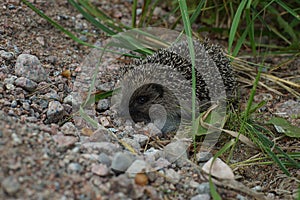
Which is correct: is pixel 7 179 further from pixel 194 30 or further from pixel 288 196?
pixel 194 30

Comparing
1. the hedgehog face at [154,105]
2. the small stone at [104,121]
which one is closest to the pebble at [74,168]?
the small stone at [104,121]

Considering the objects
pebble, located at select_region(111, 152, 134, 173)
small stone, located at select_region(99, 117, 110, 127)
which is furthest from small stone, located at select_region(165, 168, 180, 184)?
small stone, located at select_region(99, 117, 110, 127)

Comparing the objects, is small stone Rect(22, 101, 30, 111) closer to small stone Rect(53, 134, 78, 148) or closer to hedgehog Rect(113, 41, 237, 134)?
small stone Rect(53, 134, 78, 148)

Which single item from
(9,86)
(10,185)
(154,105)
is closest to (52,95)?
(9,86)

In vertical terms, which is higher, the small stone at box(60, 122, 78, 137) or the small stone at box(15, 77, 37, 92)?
the small stone at box(15, 77, 37, 92)

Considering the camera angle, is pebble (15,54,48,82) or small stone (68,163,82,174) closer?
small stone (68,163,82,174)

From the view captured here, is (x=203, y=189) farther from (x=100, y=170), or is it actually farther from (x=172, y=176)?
(x=100, y=170)

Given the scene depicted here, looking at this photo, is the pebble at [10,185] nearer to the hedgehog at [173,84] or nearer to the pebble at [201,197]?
the pebble at [201,197]
